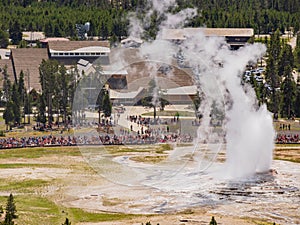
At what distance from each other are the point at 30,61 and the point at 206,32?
26051mm

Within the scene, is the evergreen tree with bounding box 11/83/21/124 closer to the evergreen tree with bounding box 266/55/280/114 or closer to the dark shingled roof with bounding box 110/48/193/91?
the dark shingled roof with bounding box 110/48/193/91

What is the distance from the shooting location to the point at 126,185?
57.1 metres

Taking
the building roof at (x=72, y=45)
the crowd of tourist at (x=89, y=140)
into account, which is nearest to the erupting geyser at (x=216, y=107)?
the crowd of tourist at (x=89, y=140)

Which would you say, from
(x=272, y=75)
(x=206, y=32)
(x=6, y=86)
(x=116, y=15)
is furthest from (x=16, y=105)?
(x=116, y=15)

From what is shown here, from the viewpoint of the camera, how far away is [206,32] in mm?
123750

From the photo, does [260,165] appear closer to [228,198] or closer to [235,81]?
[228,198]

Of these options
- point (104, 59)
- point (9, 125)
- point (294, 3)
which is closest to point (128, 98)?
point (104, 59)

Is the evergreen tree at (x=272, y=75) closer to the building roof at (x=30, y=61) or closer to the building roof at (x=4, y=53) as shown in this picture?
the building roof at (x=30, y=61)

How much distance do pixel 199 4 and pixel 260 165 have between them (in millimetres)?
105806

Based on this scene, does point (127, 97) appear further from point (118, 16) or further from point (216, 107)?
point (118, 16)

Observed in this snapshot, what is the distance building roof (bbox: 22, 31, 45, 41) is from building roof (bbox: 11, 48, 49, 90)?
785 inches

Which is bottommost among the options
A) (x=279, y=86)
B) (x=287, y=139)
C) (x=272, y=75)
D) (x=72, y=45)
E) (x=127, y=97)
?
(x=287, y=139)

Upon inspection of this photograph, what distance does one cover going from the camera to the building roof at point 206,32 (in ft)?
380

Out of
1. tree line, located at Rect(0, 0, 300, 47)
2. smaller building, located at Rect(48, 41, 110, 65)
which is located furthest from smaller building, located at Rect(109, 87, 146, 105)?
tree line, located at Rect(0, 0, 300, 47)
